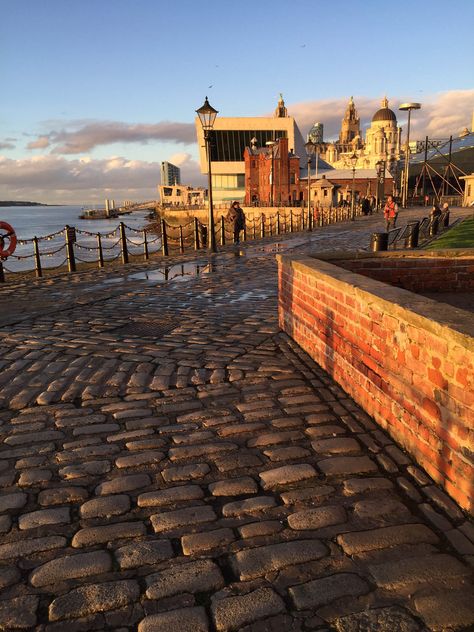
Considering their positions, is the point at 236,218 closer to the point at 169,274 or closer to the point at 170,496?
the point at 169,274

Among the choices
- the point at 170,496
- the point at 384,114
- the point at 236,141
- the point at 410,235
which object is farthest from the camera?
the point at 384,114

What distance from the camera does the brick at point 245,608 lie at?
1.86 metres

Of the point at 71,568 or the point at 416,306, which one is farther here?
the point at 416,306

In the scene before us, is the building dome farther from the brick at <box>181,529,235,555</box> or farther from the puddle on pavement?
the brick at <box>181,529,235,555</box>

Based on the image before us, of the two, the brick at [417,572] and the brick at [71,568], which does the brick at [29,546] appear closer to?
the brick at [71,568]

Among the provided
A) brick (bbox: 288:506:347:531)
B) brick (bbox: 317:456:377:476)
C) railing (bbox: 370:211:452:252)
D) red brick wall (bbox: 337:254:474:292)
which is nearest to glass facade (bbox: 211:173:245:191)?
railing (bbox: 370:211:452:252)

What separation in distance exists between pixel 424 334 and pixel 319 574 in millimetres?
1462

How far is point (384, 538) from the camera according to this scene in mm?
2334

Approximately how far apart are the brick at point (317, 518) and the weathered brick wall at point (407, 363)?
2.20ft

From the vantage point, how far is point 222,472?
9.75 ft

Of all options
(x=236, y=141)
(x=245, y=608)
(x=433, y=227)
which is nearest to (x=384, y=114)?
(x=236, y=141)

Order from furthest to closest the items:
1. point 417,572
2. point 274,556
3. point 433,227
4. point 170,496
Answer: point 433,227 → point 170,496 → point 274,556 → point 417,572

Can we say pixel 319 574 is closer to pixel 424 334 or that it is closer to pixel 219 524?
pixel 219 524

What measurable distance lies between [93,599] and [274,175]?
231ft
